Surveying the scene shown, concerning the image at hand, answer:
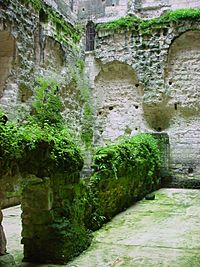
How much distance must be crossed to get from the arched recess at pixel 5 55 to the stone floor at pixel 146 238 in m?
3.70

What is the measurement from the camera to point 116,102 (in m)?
15.0

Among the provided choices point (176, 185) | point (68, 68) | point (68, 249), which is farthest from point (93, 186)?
point (68, 68)

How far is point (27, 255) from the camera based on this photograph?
5.32 m

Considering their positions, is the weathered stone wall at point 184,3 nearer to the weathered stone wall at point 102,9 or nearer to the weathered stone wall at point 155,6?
the weathered stone wall at point 155,6

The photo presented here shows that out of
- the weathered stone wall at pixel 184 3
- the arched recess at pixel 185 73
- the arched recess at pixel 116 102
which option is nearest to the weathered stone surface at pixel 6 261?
the arched recess at pixel 116 102

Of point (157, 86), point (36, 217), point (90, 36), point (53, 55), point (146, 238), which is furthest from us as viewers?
point (90, 36)

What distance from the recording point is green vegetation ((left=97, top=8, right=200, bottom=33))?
13.7 meters

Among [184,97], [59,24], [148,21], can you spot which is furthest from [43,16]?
[184,97]

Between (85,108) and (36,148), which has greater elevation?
(85,108)

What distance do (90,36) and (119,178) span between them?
8.91 m

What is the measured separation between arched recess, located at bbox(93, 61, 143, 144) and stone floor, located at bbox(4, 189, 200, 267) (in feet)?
18.4

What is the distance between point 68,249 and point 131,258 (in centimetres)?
93

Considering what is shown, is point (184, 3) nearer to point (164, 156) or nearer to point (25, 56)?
point (164, 156)

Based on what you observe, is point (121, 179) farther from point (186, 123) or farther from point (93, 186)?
point (186, 123)
